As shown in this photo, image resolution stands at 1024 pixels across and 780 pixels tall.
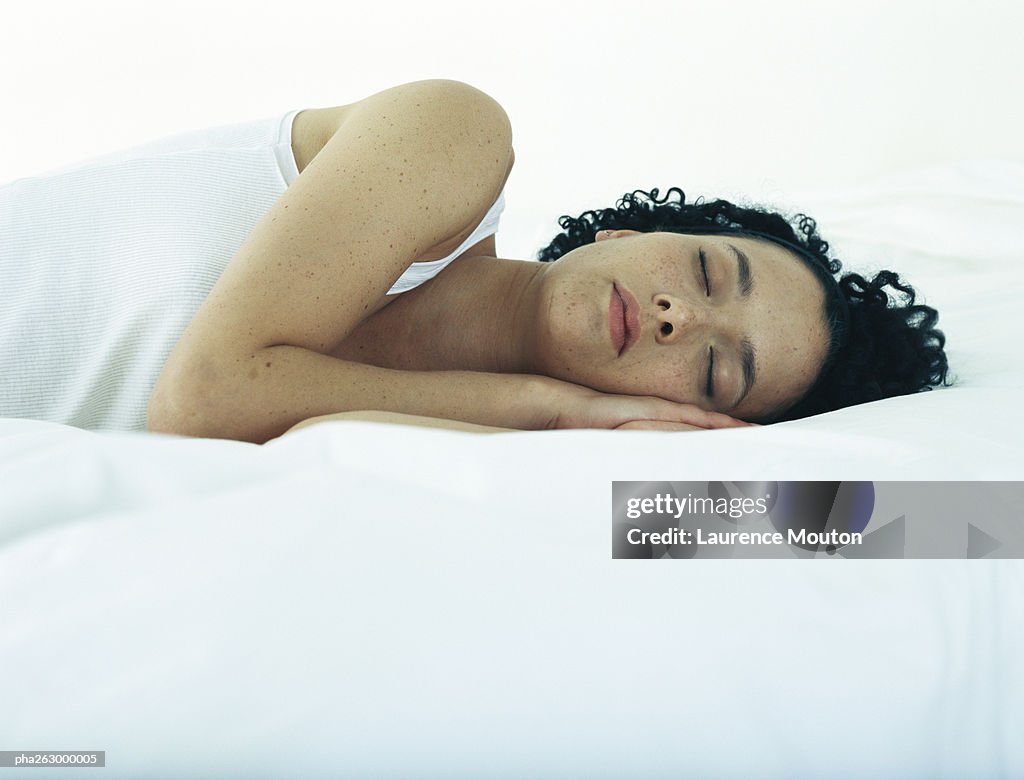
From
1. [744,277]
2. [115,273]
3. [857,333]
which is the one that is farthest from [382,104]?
[857,333]

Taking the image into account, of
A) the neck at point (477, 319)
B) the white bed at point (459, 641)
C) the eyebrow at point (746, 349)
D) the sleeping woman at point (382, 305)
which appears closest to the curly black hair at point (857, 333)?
the sleeping woman at point (382, 305)

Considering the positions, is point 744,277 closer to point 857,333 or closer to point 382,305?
point 857,333

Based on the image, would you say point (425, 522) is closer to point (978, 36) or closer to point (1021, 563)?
point (1021, 563)

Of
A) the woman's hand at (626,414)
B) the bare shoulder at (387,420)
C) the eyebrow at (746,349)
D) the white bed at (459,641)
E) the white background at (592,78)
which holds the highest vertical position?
the white background at (592,78)

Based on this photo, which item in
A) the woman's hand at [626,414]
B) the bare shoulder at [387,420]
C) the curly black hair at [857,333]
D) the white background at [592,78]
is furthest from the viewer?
the white background at [592,78]

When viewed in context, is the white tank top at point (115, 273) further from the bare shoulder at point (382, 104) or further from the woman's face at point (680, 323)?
the woman's face at point (680, 323)

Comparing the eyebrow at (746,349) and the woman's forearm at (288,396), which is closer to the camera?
the woman's forearm at (288,396)

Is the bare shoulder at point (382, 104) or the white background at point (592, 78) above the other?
the white background at point (592, 78)

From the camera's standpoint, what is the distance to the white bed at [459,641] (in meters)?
0.57

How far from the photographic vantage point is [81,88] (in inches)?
101

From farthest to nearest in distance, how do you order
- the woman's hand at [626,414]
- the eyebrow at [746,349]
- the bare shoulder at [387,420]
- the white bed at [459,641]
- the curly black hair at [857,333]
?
the curly black hair at [857,333], the eyebrow at [746,349], the woman's hand at [626,414], the bare shoulder at [387,420], the white bed at [459,641]

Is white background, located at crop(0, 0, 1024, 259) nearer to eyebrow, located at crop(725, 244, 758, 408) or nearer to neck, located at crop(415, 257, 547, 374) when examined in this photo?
neck, located at crop(415, 257, 547, 374)

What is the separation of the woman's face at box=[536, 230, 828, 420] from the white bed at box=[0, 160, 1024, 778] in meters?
0.53

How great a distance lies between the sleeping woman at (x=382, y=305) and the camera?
1.04 meters
